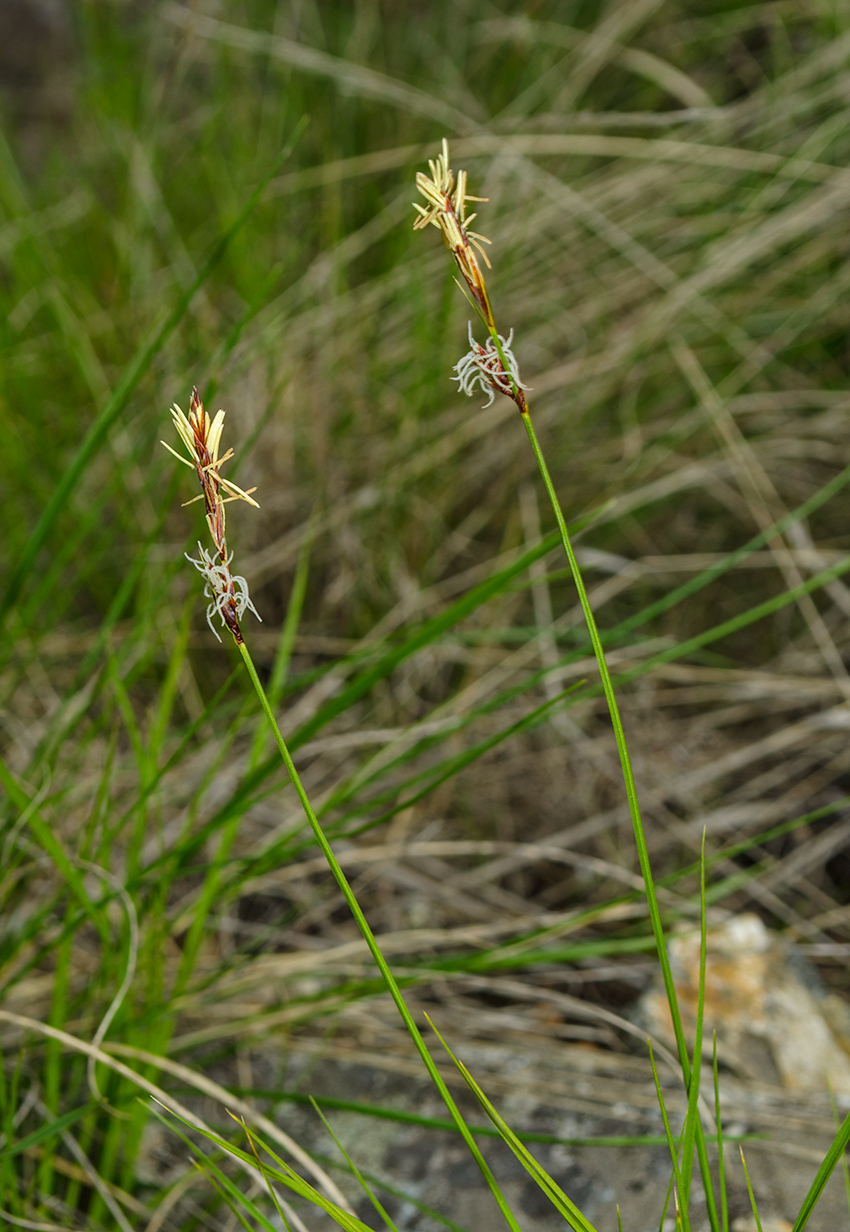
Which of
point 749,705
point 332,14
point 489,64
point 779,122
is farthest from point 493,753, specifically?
point 332,14

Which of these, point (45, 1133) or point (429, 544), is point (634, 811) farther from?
point (429, 544)

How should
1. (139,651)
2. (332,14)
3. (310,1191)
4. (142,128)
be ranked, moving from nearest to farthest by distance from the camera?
(310,1191), (139,651), (142,128), (332,14)

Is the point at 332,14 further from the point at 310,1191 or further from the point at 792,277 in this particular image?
the point at 310,1191

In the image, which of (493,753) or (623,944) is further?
(493,753)

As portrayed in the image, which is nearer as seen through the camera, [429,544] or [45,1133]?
[45,1133]

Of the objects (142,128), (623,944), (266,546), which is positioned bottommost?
(623,944)

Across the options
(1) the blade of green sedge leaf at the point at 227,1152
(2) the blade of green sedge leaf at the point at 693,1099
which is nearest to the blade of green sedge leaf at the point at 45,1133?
(1) the blade of green sedge leaf at the point at 227,1152

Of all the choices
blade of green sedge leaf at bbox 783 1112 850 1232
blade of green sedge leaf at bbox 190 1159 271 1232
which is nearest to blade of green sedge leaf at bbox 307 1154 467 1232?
blade of green sedge leaf at bbox 190 1159 271 1232

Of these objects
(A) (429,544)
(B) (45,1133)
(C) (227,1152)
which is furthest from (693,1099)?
(A) (429,544)

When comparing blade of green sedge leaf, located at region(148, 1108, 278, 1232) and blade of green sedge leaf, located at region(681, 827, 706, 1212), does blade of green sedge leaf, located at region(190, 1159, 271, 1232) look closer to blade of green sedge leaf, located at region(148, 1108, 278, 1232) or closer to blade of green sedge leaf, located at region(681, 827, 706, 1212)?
blade of green sedge leaf, located at region(148, 1108, 278, 1232)
